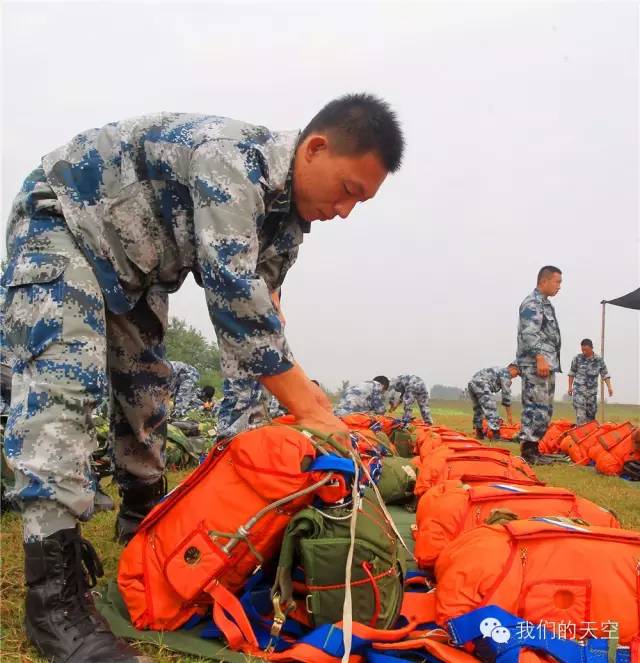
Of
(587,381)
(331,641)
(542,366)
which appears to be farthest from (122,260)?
(587,381)

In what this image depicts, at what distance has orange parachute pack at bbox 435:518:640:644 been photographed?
5.83ft

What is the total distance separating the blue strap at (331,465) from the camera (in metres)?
1.93

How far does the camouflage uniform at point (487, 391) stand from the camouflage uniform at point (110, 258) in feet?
32.8

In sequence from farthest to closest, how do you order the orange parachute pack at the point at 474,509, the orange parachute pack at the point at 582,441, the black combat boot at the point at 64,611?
1. the orange parachute pack at the point at 582,441
2. the orange parachute pack at the point at 474,509
3. the black combat boot at the point at 64,611

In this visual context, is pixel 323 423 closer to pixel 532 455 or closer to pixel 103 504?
pixel 103 504

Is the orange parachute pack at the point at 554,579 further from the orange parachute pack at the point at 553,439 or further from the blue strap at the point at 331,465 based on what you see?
the orange parachute pack at the point at 553,439

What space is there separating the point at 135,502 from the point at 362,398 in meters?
7.43

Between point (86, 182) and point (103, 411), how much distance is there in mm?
3834

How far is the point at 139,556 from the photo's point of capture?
1.98 meters

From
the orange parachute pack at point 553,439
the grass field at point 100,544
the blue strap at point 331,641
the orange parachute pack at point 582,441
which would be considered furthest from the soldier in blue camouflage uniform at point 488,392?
the blue strap at point 331,641

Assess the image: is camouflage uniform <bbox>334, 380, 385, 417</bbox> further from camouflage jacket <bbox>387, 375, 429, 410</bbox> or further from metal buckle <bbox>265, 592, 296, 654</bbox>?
metal buckle <bbox>265, 592, 296, 654</bbox>

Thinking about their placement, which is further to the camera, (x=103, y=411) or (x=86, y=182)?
(x=103, y=411)

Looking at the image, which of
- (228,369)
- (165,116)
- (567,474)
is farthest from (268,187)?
(567,474)

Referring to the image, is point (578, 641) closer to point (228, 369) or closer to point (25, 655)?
point (228, 369)
